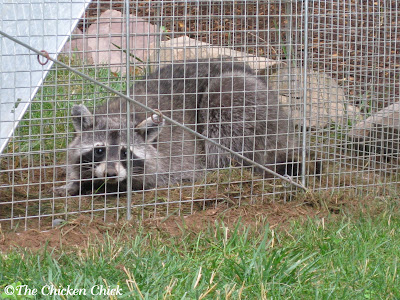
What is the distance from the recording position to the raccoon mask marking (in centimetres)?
458

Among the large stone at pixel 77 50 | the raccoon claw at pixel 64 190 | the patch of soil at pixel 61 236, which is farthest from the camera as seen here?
the raccoon claw at pixel 64 190

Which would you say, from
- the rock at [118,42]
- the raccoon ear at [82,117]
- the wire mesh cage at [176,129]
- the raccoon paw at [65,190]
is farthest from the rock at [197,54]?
the raccoon paw at [65,190]

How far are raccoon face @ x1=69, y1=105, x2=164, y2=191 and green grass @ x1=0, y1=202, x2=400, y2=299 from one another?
0.84 metres

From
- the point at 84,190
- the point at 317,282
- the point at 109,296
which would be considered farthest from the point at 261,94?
the point at 109,296

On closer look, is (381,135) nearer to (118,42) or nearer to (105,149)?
(105,149)

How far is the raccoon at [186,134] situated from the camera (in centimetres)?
482

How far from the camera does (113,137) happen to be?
16.1 feet

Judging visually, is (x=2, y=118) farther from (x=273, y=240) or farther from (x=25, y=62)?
(x=273, y=240)

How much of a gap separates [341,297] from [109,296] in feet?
3.45

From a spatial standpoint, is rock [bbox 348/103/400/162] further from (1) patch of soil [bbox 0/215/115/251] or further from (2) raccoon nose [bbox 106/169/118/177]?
(1) patch of soil [bbox 0/215/115/251]

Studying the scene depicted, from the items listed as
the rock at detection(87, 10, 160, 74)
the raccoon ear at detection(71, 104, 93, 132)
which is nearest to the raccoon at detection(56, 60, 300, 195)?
the raccoon ear at detection(71, 104, 93, 132)

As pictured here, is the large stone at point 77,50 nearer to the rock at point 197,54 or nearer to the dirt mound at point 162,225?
the rock at point 197,54

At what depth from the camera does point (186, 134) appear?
5.62m

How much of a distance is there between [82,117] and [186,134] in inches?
45.8
